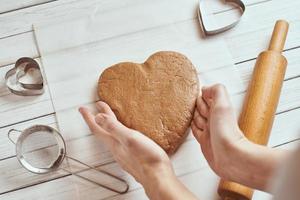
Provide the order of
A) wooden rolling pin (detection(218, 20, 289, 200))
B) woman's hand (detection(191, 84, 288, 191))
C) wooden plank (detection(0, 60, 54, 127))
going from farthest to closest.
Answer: wooden plank (detection(0, 60, 54, 127)) < wooden rolling pin (detection(218, 20, 289, 200)) < woman's hand (detection(191, 84, 288, 191))

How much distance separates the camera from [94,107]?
942mm

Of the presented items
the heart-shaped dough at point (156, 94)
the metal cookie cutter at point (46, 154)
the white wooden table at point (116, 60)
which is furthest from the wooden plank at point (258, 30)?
the metal cookie cutter at point (46, 154)

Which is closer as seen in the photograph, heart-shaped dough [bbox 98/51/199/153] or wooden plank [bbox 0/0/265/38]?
heart-shaped dough [bbox 98/51/199/153]

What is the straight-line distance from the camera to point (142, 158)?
814mm

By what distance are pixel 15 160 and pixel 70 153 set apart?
0.11m

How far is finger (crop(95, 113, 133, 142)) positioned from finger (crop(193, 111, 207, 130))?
0.48 ft

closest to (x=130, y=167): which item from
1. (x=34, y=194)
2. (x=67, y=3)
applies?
(x=34, y=194)

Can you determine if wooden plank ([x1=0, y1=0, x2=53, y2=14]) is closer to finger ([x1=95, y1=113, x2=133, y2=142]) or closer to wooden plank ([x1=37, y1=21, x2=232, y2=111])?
wooden plank ([x1=37, y1=21, x2=232, y2=111])

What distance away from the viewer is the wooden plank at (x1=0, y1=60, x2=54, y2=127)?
0.94m

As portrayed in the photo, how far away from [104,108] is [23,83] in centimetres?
19

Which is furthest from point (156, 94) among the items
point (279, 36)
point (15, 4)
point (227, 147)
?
point (15, 4)

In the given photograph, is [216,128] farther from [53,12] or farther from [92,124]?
[53,12]

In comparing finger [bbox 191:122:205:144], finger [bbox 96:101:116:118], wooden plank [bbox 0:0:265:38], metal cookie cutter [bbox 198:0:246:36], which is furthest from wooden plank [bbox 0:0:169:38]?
finger [bbox 191:122:205:144]

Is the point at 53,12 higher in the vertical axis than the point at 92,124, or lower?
higher
